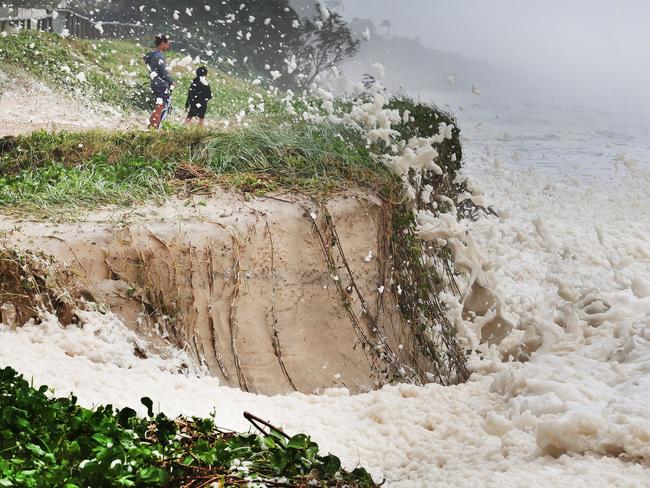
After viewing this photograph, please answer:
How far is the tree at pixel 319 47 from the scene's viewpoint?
16.5 m

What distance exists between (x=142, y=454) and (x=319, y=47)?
15.5 meters

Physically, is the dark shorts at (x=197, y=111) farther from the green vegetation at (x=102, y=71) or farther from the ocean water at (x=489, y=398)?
the ocean water at (x=489, y=398)

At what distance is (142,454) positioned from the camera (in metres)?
2.04

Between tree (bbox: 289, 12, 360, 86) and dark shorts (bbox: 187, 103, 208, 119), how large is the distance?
5016mm

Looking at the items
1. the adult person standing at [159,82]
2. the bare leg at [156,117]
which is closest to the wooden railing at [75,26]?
the adult person standing at [159,82]

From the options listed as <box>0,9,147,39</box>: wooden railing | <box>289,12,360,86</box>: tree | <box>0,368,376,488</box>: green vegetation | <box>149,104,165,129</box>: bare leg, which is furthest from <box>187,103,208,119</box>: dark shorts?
<box>0,368,376,488</box>: green vegetation

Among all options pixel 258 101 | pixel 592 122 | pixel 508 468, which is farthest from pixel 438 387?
pixel 592 122

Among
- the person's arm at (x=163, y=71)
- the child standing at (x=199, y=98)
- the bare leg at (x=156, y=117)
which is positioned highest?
the person's arm at (x=163, y=71)

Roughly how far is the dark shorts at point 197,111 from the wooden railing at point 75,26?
3.05 m

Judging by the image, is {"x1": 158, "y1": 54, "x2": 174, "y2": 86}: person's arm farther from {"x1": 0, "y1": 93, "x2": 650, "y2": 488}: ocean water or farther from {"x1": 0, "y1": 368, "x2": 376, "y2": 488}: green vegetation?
{"x1": 0, "y1": 368, "x2": 376, "y2": 488}: green vegetation

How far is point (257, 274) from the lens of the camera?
4758mm

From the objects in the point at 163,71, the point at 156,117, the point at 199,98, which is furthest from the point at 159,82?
the point at 199,98

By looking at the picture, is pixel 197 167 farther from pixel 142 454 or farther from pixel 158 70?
pixel 158 70

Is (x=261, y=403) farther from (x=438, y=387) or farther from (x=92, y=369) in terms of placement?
(x=438, y=387)
